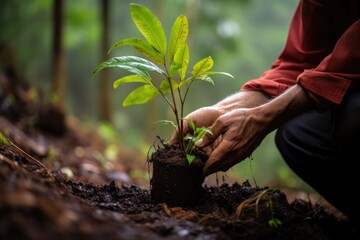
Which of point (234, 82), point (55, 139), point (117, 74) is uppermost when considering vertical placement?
point (117, 74)

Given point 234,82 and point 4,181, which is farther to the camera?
point 234,82

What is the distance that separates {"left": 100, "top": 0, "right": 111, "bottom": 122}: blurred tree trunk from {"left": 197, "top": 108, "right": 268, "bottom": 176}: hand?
16.6 feet

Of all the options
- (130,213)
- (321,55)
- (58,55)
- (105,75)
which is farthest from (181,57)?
(105,75)

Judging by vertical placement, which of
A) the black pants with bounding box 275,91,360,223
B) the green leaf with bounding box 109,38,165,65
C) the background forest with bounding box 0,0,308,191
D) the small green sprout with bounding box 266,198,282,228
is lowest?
the small green sprout with bounding box 266,198,282,228

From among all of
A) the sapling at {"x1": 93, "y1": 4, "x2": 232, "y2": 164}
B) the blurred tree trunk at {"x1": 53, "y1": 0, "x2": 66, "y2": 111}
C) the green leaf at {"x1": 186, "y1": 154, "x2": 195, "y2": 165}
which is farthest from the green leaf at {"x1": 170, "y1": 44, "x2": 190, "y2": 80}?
the blurred tree trunk at {"x1": 53, "y1": 0, "x2": 66, "y2": 111}

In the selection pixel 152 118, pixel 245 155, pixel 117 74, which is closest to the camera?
pixel 245 155

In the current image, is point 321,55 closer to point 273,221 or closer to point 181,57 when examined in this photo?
point 181,57

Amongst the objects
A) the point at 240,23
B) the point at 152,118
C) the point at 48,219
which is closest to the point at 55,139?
the point at 48,219

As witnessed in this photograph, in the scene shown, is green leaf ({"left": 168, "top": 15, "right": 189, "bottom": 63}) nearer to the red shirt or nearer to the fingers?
the fingers

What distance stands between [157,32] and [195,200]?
2.33 feet

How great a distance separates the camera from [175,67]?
1.66 meters

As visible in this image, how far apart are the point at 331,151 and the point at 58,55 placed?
13.2 ft

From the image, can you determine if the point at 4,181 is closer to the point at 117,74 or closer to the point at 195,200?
the point at 195,200

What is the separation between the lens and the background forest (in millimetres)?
6617
